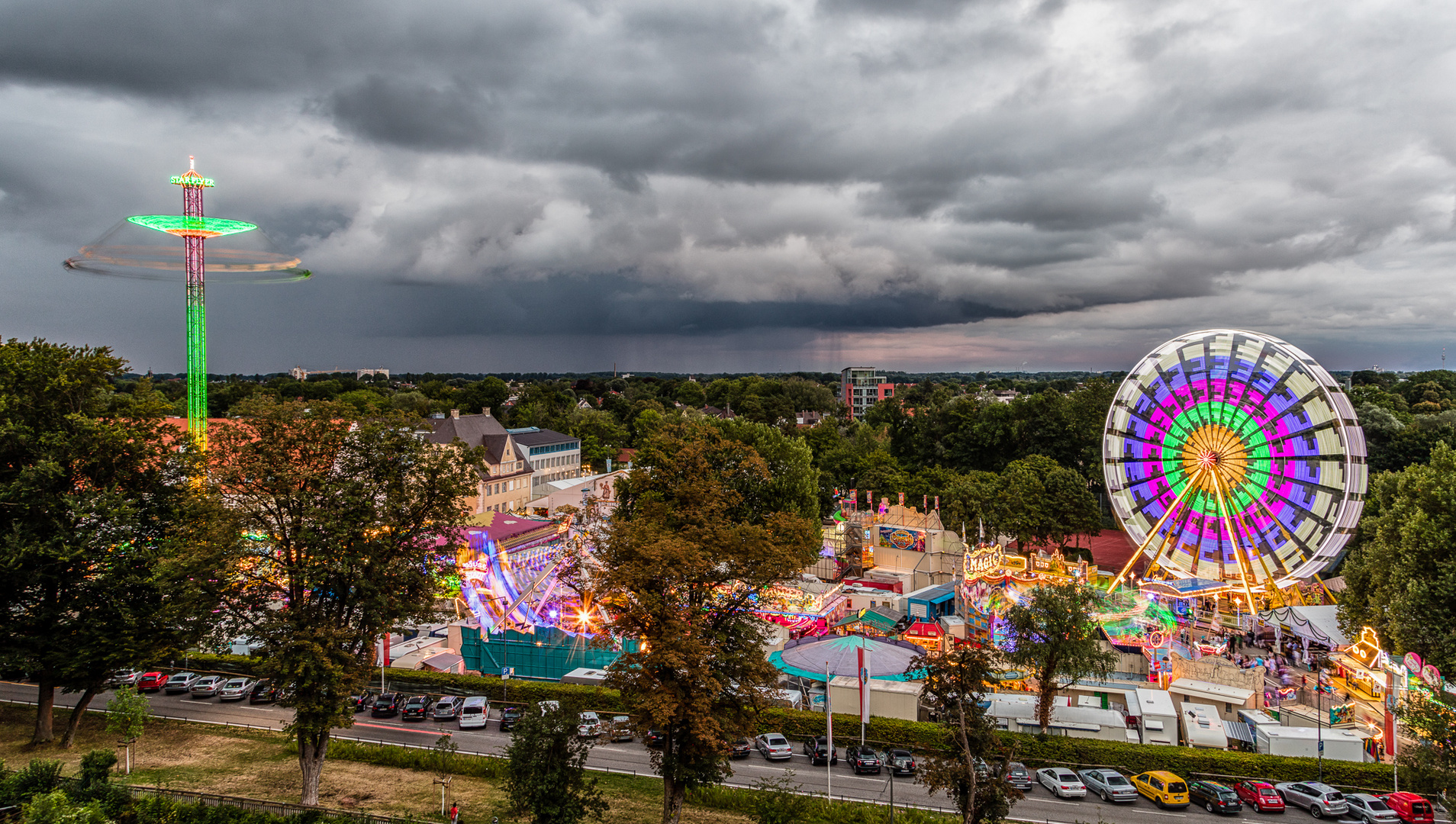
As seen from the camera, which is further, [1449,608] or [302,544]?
[1449,608]

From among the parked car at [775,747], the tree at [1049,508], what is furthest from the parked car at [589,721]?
the tree at [1049,508]

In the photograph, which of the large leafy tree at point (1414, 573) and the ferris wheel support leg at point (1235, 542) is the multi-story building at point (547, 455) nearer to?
the ferris wheel support leg at point (1235, 542)

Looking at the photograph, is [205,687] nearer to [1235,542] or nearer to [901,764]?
[901,764]

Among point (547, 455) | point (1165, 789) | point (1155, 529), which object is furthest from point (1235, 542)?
point (547, 455)

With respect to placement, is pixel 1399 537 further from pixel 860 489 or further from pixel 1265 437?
pixel 860 489

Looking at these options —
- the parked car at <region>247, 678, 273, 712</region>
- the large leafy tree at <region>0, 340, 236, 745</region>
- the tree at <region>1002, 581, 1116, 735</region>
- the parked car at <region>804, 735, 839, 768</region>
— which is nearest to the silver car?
the parked car at <region>247, 678, 273, 712</region>

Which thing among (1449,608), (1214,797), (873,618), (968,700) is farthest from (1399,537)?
(968,700)
